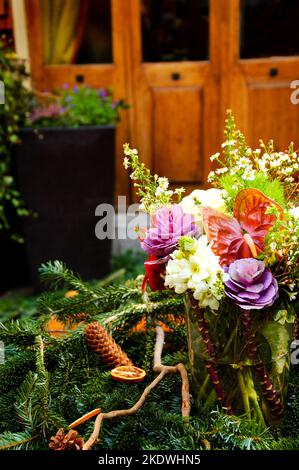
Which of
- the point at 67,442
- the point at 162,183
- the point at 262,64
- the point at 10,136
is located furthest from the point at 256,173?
the point at 262,64

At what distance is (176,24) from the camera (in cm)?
412

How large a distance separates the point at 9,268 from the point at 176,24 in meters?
1.84

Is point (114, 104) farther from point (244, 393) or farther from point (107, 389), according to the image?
point (244, 393)

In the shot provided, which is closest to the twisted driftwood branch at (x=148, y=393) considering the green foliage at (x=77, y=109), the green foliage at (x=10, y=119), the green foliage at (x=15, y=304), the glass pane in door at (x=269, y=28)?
the green foliage at (x=15, y=304)

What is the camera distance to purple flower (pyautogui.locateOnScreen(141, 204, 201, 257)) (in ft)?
3.22

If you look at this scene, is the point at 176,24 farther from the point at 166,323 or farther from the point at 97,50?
the point at 166,323

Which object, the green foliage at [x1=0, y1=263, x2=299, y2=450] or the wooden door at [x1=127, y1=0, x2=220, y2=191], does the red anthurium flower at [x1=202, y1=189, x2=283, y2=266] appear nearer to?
the green foliage at [x1=0, y1=263, x2=299, y2=450]

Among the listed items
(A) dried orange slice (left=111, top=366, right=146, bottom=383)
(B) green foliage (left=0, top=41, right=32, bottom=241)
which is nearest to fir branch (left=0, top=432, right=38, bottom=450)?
(A) dried orange slice (left=111, top=366, right=146, bottom=383)

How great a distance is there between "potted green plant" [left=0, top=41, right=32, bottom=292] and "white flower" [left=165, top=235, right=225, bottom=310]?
2.61m

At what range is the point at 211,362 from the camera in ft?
3.23

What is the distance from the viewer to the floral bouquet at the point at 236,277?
36.4 inches

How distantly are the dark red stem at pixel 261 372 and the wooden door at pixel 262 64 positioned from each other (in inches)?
128

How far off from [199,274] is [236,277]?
0.06m
